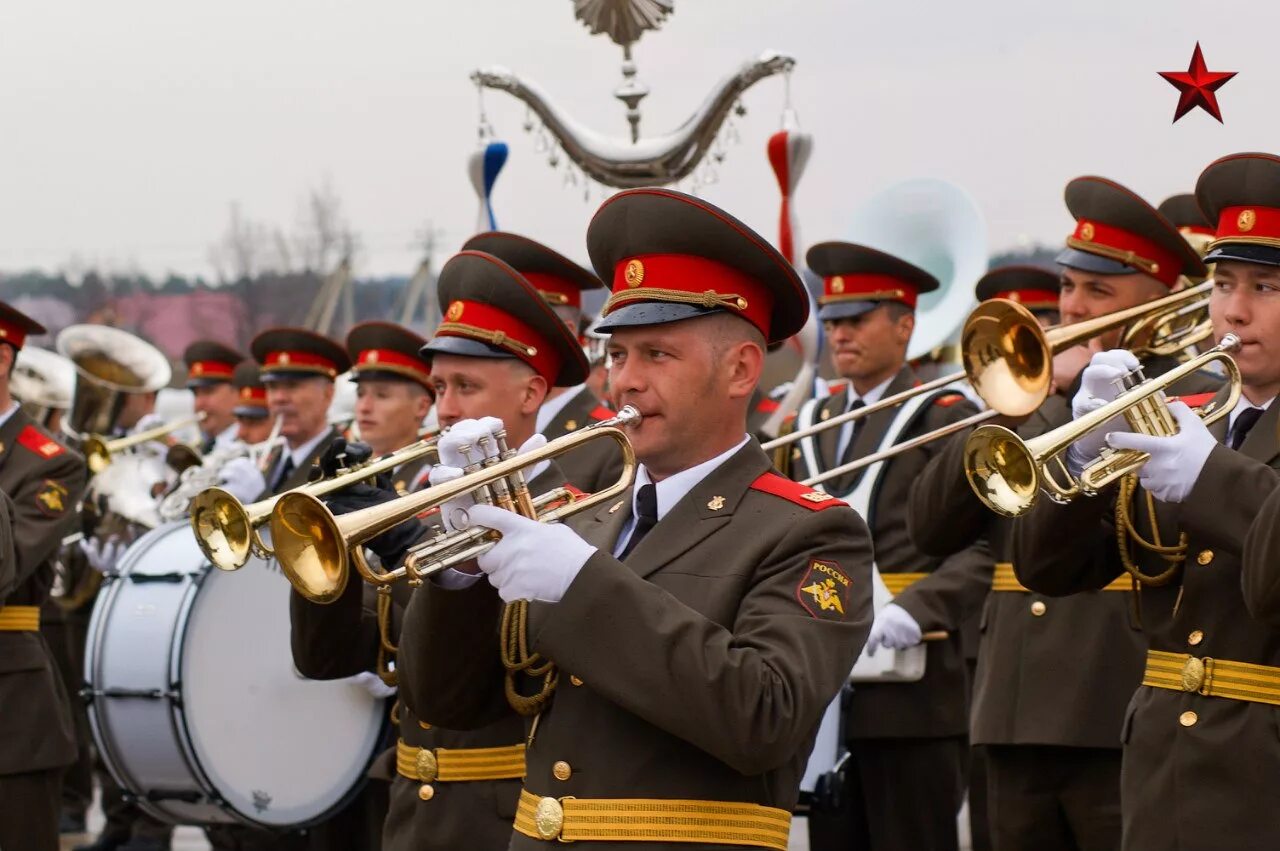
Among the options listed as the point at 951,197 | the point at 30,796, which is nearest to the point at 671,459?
the point at 30,796

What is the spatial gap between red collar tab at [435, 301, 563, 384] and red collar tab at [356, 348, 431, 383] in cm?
219

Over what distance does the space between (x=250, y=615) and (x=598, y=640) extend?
13.7 feet

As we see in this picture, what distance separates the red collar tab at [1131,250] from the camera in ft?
20.1

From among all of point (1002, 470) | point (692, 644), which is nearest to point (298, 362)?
point (1002, 470)

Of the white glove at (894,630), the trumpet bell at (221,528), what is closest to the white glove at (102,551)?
the white glove at (894,630)

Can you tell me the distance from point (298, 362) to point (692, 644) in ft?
19.6

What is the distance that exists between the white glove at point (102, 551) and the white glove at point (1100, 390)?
7.76 metres

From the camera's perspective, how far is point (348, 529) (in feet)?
11.9

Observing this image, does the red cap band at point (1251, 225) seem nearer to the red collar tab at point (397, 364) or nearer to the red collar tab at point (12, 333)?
the red collar tab at point (397, 364)

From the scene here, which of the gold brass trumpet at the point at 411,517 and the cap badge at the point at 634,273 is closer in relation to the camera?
the gold brass trumpet at the point at 411,517

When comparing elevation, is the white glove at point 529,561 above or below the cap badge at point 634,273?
below

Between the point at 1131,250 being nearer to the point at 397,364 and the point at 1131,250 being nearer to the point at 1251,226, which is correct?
the point at 1251,226

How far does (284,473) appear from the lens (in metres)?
8.61

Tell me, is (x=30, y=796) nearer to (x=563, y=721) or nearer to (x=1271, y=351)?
(x=563, y=721)
